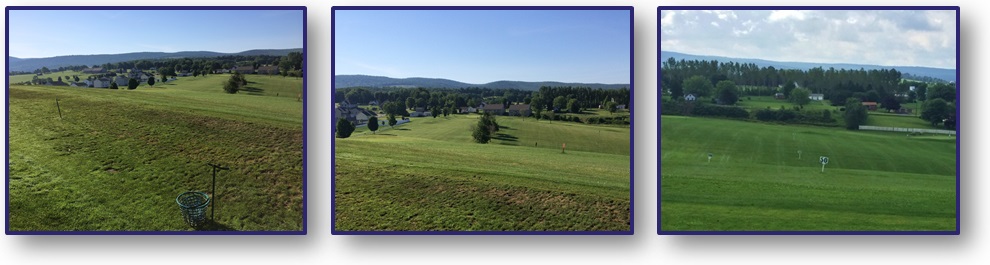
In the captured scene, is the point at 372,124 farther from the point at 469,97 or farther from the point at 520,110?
the point at 520,110

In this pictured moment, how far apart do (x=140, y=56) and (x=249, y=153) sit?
3.55 ft

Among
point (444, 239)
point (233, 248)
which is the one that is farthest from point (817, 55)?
point (233, 248)

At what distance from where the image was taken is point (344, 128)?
6109mm

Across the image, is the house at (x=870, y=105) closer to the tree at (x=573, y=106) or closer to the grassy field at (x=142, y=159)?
the tree at (x=573, y=106)

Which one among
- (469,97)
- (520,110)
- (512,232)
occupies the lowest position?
(512,232)

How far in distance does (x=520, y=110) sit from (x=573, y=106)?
419mm

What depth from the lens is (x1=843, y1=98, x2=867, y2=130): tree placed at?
241 inches

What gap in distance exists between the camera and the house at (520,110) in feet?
20.2

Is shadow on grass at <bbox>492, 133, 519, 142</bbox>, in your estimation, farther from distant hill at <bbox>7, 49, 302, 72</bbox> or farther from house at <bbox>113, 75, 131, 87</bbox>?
house at <bbox>113, 75, 131, 87</bbox>

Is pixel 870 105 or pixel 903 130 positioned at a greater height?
pixel 870 105

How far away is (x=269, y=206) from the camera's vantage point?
20.0 ft

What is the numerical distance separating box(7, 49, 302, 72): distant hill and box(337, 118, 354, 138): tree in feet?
2.09

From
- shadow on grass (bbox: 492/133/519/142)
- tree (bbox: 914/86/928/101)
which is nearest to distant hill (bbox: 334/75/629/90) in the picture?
shadow on grass (bbox: 492/133/519/142)

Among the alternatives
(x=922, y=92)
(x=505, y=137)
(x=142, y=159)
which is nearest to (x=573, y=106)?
(x=505, y=137)
